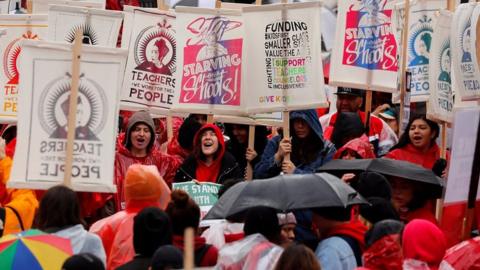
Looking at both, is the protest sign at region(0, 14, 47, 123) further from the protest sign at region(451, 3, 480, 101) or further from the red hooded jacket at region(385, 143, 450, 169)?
the protest sign at region(451, 3, 480, 101)

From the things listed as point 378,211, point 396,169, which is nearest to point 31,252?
point 378,211

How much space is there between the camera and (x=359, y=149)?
16750 mm

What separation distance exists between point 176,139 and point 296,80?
5.84ft

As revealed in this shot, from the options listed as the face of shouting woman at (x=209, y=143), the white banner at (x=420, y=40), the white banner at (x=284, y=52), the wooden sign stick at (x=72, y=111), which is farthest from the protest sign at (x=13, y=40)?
the white banner at (x=420, y=40)

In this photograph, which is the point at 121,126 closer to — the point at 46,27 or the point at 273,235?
the point at 46,27

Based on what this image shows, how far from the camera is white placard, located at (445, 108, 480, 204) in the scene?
46.8ft

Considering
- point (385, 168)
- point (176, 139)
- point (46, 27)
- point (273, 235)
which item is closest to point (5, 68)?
point (46, 27)

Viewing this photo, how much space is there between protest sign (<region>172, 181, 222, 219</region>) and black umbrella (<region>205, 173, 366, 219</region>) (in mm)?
2329

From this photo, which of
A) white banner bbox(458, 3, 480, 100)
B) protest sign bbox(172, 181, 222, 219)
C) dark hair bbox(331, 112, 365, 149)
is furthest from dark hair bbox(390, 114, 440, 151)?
protest sign bbox(172, 181, 222, 219)

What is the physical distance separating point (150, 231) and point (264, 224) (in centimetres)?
79

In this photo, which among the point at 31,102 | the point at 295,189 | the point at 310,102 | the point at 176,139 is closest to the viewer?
the point at 295,189

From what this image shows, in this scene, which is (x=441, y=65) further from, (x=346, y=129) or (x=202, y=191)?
(x=202, y=191)

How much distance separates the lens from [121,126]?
19.7 m

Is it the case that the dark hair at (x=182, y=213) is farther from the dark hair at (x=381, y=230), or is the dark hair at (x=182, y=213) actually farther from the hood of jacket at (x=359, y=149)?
the hood of jacket at (x=359, y=149)
